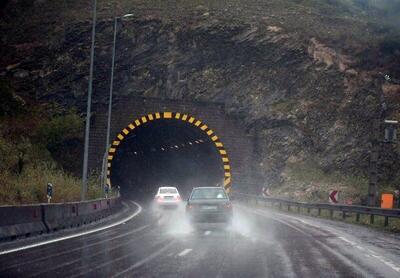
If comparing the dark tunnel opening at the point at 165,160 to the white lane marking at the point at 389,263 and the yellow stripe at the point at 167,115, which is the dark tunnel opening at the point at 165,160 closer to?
the yellow stripe at the point at 167,115

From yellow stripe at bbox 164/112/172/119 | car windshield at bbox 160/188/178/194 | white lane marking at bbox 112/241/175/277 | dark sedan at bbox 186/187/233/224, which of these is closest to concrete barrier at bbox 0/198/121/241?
white lane marking at bbox 112/241/175/277

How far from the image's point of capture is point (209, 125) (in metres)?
52.6

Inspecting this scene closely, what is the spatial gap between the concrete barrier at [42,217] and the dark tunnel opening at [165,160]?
27.8 metres

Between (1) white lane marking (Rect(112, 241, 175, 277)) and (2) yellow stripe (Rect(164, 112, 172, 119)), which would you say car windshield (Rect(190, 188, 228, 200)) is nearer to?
(1) white lane marking (Rect(112, 241, 175, 277))

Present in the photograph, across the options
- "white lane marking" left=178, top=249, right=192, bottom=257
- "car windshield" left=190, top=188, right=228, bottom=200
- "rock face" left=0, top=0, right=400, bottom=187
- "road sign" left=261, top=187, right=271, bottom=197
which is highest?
"rock face" left=0, top=0, right=400, bottom=187

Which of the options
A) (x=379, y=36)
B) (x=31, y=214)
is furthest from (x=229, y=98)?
(x=31, y=214)

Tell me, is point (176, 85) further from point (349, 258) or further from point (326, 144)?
point (349, 258)

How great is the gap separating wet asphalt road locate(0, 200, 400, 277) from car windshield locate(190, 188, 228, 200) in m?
3.67

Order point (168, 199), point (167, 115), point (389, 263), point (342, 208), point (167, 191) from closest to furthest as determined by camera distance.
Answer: point (389, 263) → point (342, 208) → point (168, 199) → point (167, 191) → point (167, 115)

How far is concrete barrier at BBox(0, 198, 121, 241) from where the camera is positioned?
17016 millimetres

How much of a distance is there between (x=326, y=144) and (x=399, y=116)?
576cm

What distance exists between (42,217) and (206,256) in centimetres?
726

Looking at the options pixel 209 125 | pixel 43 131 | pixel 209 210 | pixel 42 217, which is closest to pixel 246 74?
pixel 209 125

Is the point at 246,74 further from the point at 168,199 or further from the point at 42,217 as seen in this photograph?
the point at 42,217
